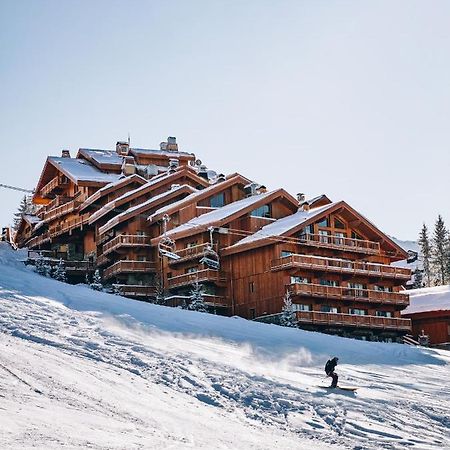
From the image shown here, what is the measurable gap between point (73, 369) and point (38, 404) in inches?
183

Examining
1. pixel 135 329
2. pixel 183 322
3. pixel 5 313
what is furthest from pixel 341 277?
pixel 5 313

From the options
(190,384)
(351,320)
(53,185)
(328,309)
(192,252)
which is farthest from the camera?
(53,185)

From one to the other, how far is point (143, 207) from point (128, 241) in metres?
2.81

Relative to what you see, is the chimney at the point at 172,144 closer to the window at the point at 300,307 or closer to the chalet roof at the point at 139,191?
the chalet roof at the point at 139,191

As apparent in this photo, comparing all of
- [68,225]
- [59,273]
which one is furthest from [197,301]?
[68,225]

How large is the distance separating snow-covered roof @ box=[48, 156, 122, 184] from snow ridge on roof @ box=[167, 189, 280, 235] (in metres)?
13.3

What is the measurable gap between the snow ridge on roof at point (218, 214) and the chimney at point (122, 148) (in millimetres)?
22438

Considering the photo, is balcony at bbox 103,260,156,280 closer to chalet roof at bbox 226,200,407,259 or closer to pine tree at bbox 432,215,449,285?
chalet roof at bbox 226,200,407,259

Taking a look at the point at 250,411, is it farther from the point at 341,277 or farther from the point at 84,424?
the point at 341,277

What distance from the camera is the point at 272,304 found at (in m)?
49.4

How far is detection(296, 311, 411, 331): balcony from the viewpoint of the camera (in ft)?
157

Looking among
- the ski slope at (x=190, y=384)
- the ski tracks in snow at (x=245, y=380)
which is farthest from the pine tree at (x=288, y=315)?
the ski tracks in snow at (x=245, y=380)

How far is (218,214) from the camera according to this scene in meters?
53.6

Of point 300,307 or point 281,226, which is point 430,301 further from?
point 300,307
